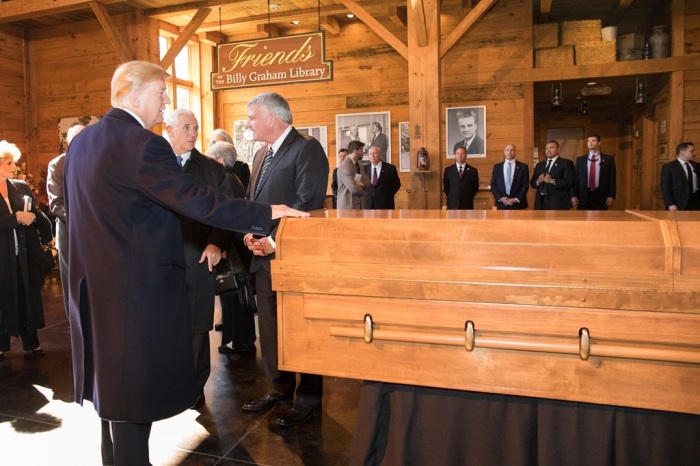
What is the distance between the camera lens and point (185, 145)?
9.54 feet

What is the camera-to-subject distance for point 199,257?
2.93 m

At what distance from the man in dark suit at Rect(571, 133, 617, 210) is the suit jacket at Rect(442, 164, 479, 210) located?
4.36 ft

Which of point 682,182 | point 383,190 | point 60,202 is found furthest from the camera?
point 383,190

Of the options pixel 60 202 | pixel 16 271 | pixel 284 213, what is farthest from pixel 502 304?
pixel 16 271

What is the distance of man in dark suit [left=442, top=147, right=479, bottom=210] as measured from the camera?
7941 millimetres

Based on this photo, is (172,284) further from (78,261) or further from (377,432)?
(377,432)

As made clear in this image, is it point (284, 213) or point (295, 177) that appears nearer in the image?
point (284, 213)

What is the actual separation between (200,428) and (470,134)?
22.8 ft

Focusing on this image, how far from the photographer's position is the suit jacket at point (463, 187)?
26.0ft

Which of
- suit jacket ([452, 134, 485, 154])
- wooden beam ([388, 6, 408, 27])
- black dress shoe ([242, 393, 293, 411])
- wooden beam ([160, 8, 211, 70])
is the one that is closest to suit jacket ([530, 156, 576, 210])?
suit jacket ([452, 134, 485, 154])

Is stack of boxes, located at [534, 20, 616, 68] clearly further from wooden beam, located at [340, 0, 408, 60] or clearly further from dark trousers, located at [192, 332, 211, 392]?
dark trousers, located at [192, 332, 211, 392]

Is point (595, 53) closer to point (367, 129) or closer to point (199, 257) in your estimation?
point (367, 129)

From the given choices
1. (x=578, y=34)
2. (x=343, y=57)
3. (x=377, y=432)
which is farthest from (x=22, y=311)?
(x=578, y=34)

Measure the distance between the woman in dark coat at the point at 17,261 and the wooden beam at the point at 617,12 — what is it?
27.1ft
